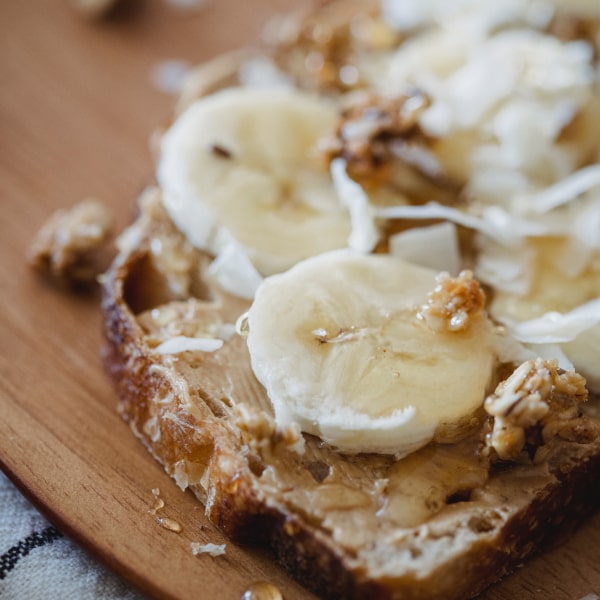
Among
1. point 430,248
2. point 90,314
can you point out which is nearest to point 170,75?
point 90,314

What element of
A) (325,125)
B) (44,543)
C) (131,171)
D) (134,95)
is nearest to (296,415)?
(44,543)

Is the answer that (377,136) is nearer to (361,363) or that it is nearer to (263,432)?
(361,363)

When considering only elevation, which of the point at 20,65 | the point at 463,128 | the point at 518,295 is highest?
the point at 20,65

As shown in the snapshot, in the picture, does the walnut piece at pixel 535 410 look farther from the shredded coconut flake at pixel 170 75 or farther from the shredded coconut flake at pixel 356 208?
the shredded coconut flake at pixel 170 75

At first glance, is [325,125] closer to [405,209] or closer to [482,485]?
[405,209]

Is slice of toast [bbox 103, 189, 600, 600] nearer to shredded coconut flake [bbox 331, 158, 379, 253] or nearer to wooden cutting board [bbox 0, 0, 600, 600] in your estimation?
wooden cutting board [bbox 0, 0, 600, 600]

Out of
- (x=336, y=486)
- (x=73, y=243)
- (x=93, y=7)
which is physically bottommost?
(x=336, y=486)

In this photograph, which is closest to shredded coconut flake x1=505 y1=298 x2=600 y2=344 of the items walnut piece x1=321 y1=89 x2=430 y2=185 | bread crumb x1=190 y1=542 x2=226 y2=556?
walnut piece x1=321 y1=89 x2=430 y2=185
